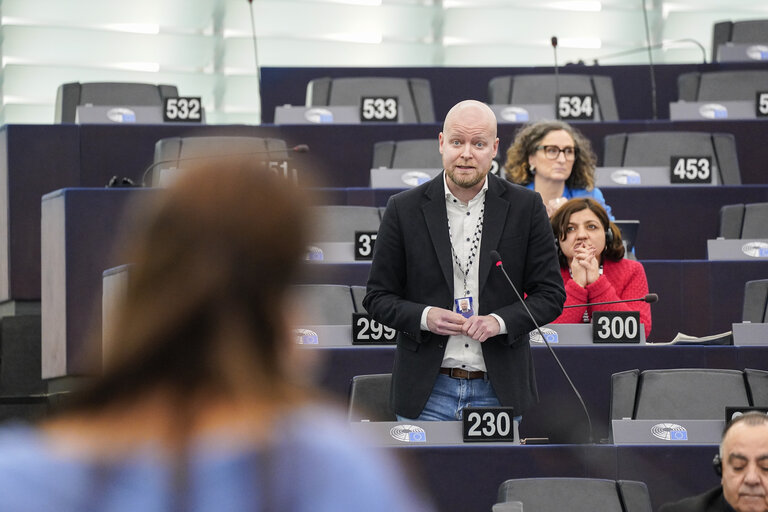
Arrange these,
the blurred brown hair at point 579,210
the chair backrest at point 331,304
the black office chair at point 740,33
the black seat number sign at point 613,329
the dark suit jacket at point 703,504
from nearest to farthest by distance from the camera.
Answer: the dark suit jacket at point 703,504 < the black seat number sign at point 613,329 < the blurred brown hair at point 579,210 < the chair backrest at point 331,304 < the black office chair at point 740,33

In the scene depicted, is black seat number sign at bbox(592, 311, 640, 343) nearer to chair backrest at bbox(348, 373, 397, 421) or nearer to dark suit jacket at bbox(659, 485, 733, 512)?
chair backrest at bbox(348, 373, 397, 421)

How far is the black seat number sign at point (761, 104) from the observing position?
712cm

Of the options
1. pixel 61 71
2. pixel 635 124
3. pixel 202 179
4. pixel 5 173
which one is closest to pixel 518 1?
pixel 61 71

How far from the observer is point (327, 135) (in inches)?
271

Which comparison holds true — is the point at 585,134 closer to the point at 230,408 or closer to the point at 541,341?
the point at 541,341

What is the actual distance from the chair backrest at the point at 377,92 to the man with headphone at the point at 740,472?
4275 mm

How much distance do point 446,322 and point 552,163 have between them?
1911 mm

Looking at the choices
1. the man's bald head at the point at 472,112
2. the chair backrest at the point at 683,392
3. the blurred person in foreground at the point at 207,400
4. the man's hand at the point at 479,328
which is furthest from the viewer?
the chair backrest at the point at 683,392

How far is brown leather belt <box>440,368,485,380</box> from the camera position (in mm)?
3479

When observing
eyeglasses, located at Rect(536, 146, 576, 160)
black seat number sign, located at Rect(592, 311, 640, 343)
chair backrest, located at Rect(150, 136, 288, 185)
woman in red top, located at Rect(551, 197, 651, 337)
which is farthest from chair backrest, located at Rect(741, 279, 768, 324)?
chair backrest, located at Rect(150, 136, 288, 185)

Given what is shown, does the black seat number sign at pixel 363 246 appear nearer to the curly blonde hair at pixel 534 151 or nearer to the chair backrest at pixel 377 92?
the curly blonde hair at pixel 534 151

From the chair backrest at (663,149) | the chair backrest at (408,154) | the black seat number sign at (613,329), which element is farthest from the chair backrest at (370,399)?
the chair backrest at (663,149)

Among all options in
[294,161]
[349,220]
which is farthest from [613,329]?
[294,161]

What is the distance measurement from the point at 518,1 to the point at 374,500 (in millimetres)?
12407
